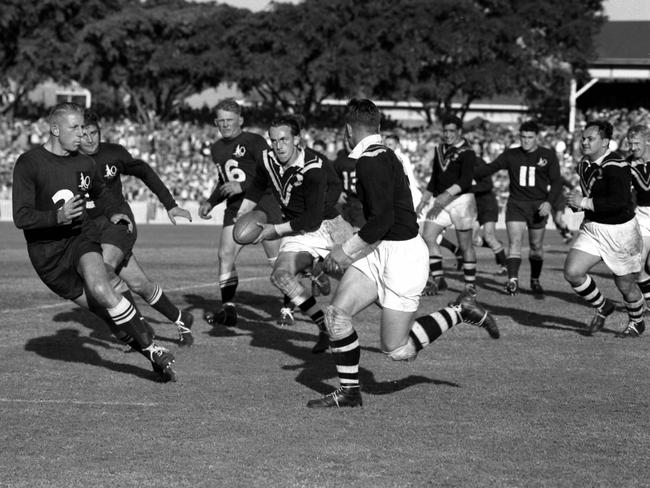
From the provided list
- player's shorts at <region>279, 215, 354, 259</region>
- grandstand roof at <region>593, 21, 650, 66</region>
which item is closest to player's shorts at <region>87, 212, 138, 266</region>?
player's shorts at <region>279, 215, 354, 259</region>

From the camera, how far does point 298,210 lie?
32.4 ft

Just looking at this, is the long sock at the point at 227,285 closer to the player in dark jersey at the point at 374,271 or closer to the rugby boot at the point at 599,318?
the rugby boot at the point at 599,318

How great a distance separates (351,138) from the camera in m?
7.57

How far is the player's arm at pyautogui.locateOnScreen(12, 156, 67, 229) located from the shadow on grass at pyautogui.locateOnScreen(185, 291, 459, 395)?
233 cm

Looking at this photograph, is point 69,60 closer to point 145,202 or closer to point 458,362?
point 145,202

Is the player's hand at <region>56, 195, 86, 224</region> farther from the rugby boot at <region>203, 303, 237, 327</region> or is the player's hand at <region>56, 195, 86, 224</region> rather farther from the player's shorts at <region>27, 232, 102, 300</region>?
the rugby boot at <region>203, 303, 237, 327</region>

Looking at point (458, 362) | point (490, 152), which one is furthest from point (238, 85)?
point (458, 362)

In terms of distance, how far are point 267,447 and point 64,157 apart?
3.05 metres

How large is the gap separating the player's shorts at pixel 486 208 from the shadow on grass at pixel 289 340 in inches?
182

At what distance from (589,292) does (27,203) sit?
587 cm

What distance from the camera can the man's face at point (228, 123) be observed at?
11453 millimetres

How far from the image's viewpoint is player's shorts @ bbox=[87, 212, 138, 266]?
9766mm

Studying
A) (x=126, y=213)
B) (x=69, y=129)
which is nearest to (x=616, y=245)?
(x=126, y=213)

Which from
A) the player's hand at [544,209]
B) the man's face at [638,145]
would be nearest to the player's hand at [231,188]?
the man's face at [638,145]
